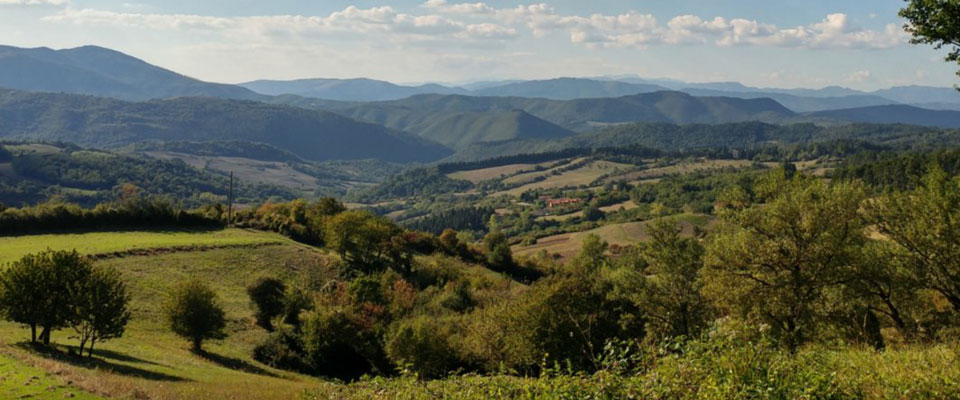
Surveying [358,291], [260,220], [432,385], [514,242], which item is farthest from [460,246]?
[432,385]

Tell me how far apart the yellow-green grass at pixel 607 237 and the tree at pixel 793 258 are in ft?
359

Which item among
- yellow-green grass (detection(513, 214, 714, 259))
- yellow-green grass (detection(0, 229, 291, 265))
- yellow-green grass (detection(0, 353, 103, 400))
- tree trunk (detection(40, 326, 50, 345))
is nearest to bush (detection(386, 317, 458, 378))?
tree trunk (detection(40, 326, 50, 345))

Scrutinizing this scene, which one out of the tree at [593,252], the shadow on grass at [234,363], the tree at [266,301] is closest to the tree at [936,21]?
the shadow on grass at [234,363]

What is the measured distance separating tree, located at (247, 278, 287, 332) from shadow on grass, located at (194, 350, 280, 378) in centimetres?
998

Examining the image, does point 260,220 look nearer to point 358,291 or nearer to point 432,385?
point 358,291

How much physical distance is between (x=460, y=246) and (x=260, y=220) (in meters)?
35.5

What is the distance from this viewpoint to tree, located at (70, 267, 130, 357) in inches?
1171

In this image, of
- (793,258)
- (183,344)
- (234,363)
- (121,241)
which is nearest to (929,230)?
(793,258)

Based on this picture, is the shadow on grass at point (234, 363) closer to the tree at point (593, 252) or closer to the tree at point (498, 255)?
the tree at point (498, 255)

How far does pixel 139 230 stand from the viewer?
262 ft

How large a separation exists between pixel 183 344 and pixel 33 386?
75.3 feet

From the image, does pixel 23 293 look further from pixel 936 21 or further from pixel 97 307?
pixel 936 21

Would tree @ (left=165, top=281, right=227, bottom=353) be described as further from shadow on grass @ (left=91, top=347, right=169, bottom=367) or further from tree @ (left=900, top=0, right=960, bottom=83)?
tree @ (left=900, top=0, right=960, bottom=83)

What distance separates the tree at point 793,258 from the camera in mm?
23094
